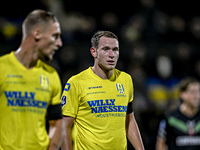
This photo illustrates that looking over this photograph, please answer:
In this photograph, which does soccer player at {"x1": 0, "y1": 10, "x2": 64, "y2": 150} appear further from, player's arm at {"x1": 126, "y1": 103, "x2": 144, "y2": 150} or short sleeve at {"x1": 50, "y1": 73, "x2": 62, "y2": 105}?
player's arm at {"x1": 126, "y1": 103, "x2": 144, "y2": 150}

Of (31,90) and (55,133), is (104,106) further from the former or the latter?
(31,90)

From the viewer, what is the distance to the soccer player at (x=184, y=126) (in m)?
6.05

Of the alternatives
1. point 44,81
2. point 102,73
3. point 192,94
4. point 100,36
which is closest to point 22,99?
point 44,81

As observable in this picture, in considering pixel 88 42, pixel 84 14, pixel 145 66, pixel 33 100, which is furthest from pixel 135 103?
pixel 33 100

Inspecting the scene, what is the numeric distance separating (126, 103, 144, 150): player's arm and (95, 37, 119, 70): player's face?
628mm

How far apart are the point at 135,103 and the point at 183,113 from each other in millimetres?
3707

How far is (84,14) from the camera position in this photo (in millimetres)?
11680

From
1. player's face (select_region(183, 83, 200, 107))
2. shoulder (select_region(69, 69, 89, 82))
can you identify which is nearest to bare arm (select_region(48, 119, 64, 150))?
shoulder (select_region(69, 69, 89, 82))

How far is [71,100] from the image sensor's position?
4414 mm

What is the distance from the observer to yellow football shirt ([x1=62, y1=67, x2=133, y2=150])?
433 centimetres

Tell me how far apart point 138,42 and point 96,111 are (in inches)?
298

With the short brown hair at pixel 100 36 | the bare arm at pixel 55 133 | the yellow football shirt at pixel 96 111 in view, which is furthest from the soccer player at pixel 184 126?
the bare arm at pixel 55 133

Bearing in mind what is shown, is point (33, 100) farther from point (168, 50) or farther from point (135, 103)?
point (168, 50)

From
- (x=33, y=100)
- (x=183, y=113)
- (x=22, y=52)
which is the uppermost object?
(x=22, y=52)
